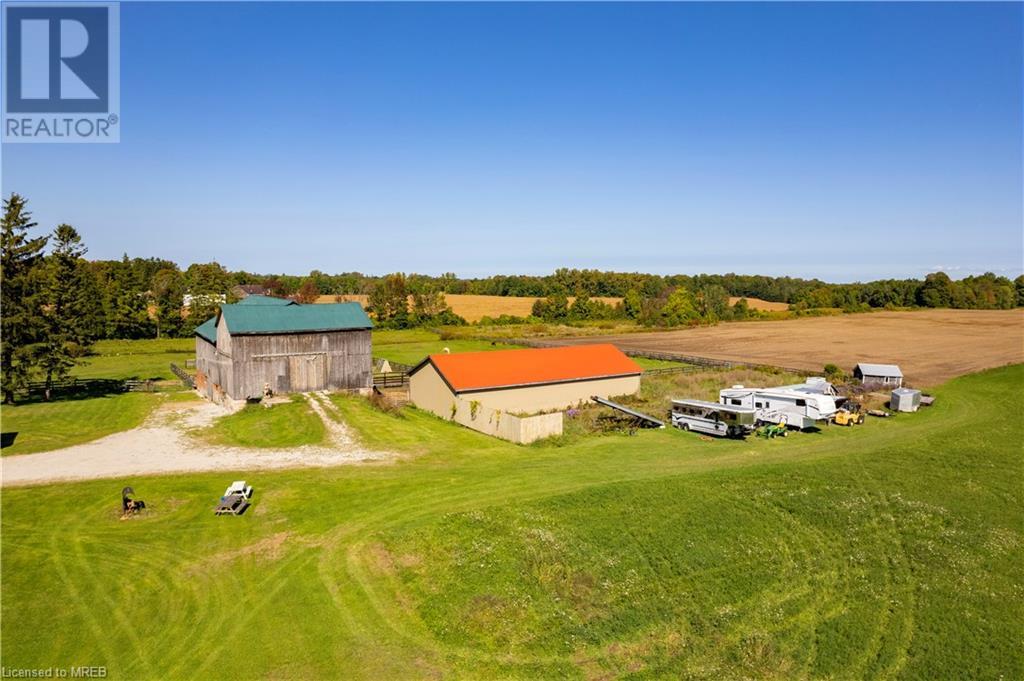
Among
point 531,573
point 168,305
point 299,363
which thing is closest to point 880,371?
point 531,573

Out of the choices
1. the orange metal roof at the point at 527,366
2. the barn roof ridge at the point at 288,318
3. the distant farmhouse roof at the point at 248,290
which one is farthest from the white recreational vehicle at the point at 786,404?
the distant farmhouse roof at the point at 248,290

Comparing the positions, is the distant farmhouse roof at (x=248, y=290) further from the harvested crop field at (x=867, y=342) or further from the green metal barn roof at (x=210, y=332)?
the green metal barn roof at (x=210, y=332)

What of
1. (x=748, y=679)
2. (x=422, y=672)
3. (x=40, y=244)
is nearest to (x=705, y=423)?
(x=748, y=679)

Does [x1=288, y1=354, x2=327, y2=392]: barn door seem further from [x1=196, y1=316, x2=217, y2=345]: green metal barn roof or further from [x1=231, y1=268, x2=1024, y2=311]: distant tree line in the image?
[x1=231, y1=268, x2=1024, y2=311]: distant tree line

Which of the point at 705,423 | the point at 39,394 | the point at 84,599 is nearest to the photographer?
the point at 84,599

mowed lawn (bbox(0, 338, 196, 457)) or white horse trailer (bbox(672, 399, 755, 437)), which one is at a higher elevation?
white horse trailer (bbox(672, 399, 755, 437))

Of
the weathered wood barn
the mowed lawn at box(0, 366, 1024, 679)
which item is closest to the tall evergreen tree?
the weathered wood barn

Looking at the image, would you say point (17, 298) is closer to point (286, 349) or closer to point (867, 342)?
point (286, 349)

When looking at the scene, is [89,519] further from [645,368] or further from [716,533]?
[645,368]
